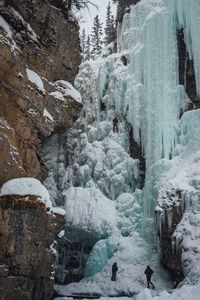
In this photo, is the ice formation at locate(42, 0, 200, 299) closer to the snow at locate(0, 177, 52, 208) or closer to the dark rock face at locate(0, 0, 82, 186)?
the dark rock face at locate(0, 0, 82, 186)

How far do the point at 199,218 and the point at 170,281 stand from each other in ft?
9.29

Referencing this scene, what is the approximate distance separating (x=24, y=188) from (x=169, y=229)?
21.8 ft

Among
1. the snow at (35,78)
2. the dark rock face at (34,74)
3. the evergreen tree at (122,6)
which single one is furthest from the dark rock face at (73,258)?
the evergreen tree at (122,6)

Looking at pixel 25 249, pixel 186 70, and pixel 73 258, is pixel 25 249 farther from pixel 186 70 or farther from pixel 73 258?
pixel 186 70

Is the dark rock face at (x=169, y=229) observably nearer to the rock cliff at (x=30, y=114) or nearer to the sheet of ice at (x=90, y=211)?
the sheet of ice at (x=90, y=211)

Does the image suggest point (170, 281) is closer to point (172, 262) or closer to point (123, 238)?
point (172, 262)

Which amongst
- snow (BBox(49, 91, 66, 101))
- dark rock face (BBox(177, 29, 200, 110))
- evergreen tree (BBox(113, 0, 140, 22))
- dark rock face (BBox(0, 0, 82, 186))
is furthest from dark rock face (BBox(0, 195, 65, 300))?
evergreen tree (BBox(113, 0, 140, 22))

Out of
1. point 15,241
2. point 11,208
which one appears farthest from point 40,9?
point 15,241

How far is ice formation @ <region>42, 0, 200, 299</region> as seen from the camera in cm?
1322

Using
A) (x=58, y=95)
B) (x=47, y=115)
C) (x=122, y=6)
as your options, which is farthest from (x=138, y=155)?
(x=122, y=6)

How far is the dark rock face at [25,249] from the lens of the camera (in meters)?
7.05

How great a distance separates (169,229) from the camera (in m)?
12.1

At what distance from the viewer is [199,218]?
443 inches

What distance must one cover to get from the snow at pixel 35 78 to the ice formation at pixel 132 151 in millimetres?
6575
